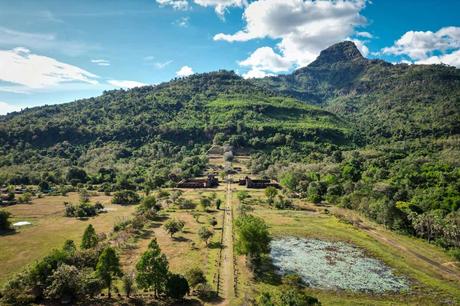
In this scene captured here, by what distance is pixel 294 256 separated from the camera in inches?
2249

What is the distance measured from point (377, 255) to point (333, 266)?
1138 cm

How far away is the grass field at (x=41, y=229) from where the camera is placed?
169ft

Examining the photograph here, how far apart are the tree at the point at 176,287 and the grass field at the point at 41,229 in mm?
22279

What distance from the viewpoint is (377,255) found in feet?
194

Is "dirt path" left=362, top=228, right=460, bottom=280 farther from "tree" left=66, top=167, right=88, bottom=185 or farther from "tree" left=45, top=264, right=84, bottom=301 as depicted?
"tree" left=66, top=167, right=88, bottom=185

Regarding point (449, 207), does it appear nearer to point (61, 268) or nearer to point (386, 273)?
point (386, 273)

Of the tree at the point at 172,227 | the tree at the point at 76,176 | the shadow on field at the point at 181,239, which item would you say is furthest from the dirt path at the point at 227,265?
the tree at the point at 76,176

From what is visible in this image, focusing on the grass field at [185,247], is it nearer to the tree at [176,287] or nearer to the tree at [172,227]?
the tree at [172,227]

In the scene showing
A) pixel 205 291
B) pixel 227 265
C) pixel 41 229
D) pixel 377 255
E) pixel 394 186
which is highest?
pixel 394 186

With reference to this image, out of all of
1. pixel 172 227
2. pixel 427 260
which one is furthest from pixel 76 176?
pixel 427 260

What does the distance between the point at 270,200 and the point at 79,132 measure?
138 metres

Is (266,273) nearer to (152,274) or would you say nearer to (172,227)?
(152,274)

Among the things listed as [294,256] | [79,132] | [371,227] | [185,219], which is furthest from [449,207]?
[79,132]

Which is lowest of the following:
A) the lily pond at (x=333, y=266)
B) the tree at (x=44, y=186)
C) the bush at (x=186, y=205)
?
the lily pond at (x=333, y=266)
